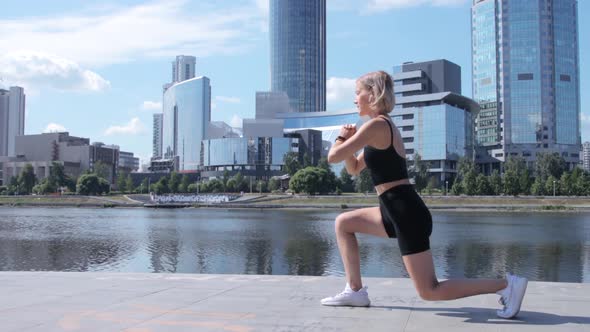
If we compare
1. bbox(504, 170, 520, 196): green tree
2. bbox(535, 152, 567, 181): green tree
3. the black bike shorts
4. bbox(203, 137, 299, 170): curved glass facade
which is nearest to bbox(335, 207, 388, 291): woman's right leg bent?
the black bike shorts

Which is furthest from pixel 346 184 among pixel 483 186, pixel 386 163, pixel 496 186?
pixel 386 163

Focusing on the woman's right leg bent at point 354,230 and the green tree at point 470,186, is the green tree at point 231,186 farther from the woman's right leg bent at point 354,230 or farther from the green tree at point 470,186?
the woman's right leg bent at point 354,230

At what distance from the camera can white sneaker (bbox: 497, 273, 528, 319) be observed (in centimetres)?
535

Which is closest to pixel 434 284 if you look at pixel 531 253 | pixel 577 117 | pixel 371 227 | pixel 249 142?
pixel 371 227

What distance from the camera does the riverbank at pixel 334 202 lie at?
86.1 metres

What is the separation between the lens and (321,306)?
6.18 meters

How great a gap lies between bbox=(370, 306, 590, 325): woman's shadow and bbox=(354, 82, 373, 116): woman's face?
214cm

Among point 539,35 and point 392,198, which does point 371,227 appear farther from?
point 539,35

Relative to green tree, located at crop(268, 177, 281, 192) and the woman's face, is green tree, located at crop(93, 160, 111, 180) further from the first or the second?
the woman's face

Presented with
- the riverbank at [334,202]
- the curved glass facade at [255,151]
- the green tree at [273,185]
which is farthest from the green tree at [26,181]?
the green tree at [273,185]

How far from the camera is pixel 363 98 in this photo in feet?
18.8

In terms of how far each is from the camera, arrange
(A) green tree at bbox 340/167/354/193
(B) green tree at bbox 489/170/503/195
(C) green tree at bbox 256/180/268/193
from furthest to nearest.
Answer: (C) green tree at bbox 256/180/268/193
(A) green tree at bbox 340/167/354/193
(B) green tree at bbox 489/170/503/195

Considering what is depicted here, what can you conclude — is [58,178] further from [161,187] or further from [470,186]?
[470,186]

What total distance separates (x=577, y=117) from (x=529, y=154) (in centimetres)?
2074
